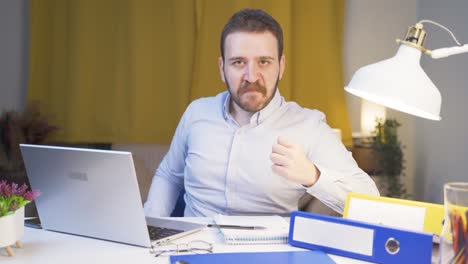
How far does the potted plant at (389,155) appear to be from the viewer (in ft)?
9.99

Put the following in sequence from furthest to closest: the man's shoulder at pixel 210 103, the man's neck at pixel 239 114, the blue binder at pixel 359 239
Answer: the man's shoulder at pixel 210 103 < the man's neck at pixel 239 114 < the blue binder at pixel 359 239

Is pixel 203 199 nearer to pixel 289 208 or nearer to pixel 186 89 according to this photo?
pixel 289 208

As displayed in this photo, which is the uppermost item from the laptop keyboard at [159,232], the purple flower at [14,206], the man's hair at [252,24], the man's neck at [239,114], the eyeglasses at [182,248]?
the man's hair at [252,24]

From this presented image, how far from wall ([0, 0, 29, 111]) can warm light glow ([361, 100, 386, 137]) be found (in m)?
2.41

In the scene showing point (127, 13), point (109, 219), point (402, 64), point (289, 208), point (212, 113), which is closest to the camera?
point (402, 64)

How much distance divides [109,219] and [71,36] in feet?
8.30

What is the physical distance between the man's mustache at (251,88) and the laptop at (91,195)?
0.57m

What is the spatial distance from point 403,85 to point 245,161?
0.86 meters

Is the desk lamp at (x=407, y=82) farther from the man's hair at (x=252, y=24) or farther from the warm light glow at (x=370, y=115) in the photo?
the warm light glow at (x=370, y=115)

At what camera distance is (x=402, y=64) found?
2.81 feet

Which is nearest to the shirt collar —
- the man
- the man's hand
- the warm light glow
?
the man

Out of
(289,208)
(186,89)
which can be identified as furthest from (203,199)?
(186,89)

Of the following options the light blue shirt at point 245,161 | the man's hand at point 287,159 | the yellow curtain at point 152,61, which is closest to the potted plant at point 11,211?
the man's hand at point 287,159

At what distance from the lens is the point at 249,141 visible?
166cm
